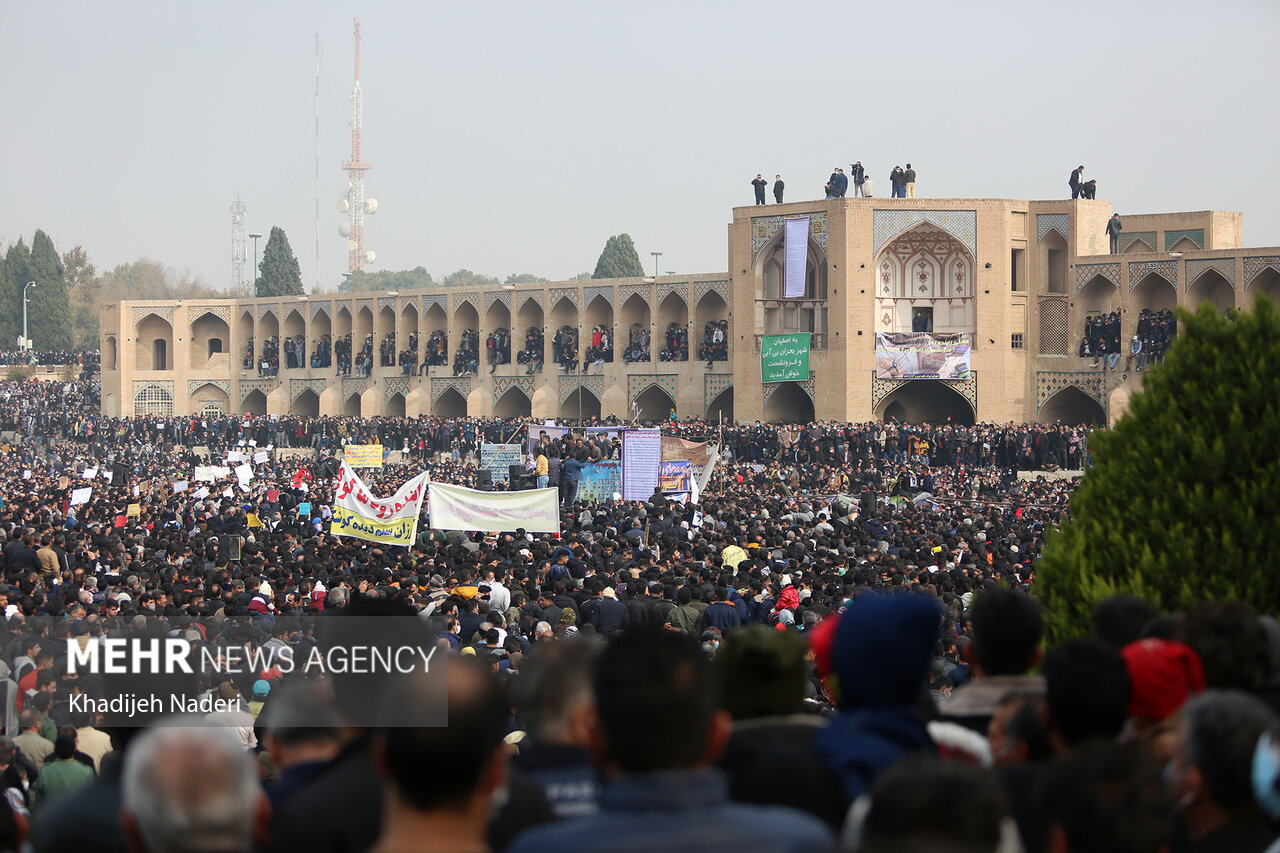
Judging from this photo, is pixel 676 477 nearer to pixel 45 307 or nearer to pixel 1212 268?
pixel 1212 268

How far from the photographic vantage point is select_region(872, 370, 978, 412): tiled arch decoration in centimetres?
3284

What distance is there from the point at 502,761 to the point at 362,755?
588 mm

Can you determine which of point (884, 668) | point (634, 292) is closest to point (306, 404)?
point (634, 292)

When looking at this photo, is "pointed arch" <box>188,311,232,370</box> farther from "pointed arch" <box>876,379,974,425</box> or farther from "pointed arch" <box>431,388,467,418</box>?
"pointed arch" <box>876,379,974,425</box>

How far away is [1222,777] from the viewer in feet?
10.00

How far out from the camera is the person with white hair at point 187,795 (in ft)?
8.02

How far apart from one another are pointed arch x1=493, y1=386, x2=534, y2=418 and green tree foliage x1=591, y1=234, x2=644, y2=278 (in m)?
24.9

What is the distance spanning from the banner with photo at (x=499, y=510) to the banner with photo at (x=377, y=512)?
0.34 meters

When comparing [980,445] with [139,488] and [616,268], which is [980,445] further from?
[616,268]

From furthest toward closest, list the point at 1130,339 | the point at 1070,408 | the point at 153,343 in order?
the point at 153,343
the point at 1070,408
the point at 1130,339

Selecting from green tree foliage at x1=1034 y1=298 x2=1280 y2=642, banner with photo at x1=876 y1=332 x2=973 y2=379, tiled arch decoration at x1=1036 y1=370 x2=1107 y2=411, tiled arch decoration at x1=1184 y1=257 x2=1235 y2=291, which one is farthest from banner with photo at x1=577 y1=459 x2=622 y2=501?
tiled arch decoration at x1=1184 y1=257 x2=1235 y2=291

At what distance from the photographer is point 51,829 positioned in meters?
2.86

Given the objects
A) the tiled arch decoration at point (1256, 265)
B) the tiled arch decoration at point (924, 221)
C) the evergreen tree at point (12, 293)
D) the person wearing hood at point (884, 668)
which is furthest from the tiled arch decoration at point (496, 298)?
the person wearing hood at point (884, 668)

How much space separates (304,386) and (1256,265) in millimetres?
30516
